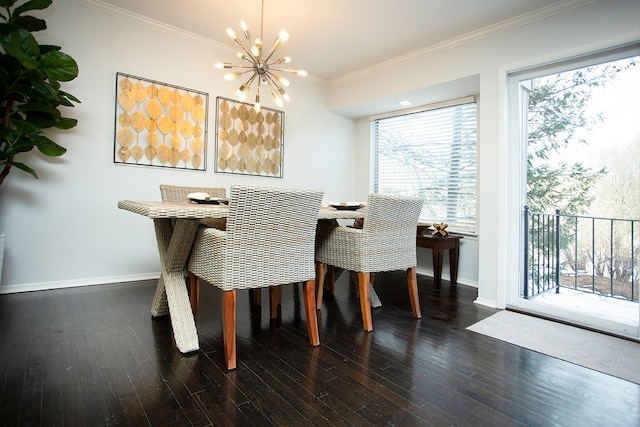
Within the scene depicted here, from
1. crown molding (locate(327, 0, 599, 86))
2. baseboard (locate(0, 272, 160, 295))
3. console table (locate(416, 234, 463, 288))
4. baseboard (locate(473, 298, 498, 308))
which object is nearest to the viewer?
crown molding (locate(327, 0, 599, 86))

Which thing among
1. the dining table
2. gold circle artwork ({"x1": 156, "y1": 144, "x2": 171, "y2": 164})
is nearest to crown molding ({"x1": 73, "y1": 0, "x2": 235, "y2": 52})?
gold circle artwork ({"x1": 156, "y1": 144, "x2": 171, "y2": 164})

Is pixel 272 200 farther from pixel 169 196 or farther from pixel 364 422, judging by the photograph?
pixel 169 196

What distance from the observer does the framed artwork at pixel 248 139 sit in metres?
3.82

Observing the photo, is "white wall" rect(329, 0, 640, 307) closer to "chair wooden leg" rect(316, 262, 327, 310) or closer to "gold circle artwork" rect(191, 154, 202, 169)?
"chair wooden leg" rect(316, 262, 327, 310)

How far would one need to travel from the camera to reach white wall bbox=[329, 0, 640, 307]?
96.3 inches

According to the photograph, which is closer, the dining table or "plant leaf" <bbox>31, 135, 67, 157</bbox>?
the dining table

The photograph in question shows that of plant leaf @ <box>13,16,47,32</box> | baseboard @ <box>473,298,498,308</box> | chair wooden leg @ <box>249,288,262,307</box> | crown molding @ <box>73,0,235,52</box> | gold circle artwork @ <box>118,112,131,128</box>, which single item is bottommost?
baseboard @ <box>473,298,498,308</box>

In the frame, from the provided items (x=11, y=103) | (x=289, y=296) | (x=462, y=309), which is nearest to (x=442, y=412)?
(x=462, y=309)

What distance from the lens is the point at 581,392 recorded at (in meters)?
1.56

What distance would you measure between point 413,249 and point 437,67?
2.05m

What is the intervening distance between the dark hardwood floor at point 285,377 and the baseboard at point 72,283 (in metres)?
0.39

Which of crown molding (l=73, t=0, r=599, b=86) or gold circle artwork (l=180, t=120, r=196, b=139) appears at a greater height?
crown molding (l=73, t=0, r=599, b=86)

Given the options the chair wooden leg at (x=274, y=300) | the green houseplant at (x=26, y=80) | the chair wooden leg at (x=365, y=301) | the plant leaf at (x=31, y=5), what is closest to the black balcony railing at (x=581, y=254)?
the chair wooden leg at (x=365, y=301)

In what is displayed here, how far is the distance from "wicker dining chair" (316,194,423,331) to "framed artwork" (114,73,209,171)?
1.85 m
